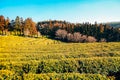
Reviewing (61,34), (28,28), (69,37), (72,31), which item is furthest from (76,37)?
(28,28)

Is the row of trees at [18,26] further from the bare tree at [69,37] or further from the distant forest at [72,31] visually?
the bare tree at [69,37]

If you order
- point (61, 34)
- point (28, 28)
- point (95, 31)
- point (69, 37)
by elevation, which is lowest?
point (69, 37)

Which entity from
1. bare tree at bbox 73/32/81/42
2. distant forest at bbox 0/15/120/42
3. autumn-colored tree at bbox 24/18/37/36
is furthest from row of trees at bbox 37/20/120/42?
autumn-colored tree at bbox 24/18/37/36

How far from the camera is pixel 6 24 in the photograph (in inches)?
4515

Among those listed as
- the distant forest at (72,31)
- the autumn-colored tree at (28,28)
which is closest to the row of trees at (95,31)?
the distant forest at (72,31)

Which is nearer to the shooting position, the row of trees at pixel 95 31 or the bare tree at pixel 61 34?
the row of trees at pixel 95 31

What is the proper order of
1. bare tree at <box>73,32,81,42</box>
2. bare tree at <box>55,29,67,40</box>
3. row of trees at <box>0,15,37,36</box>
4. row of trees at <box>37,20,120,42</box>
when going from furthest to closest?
bare tree at <box>55,29,67,40</box>, row of trees at <box>37,20,120,42</box>, bare tree at <box>73,32,81,42</box>, row of trees at <box>0,15,37,36</box>

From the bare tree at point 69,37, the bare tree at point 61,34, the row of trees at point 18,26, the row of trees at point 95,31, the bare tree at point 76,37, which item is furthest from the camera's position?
the bare tree at point 61,34

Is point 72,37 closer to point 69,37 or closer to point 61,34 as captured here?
point 69,37

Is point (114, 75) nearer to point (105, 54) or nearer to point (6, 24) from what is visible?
point (105, 54)

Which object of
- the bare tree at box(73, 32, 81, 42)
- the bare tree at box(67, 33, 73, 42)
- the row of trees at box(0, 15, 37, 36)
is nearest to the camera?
the row of trees at box(0, 15, 37, 36)

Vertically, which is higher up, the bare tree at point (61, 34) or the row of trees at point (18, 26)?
the row of trees at point (18, 26)

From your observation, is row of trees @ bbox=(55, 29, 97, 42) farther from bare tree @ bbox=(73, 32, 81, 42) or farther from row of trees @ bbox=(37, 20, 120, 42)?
row of trees @ bbox=(37, 20, 120, 42)

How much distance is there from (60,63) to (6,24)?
83.6 m
